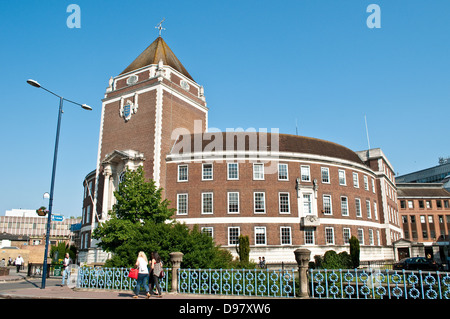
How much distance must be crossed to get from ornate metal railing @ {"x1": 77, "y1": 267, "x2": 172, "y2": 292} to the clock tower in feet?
66.0

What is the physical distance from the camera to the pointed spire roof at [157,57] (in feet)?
151

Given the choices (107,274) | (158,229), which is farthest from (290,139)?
(107,274)

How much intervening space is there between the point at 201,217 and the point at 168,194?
427 centimetres

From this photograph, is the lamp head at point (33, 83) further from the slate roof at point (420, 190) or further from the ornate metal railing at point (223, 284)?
the slate roof at point (420, 190)

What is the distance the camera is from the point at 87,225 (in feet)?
152

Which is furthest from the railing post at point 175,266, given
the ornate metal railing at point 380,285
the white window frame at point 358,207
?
the white window frame at point 358,207

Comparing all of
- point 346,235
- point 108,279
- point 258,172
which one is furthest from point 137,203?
point 346,235

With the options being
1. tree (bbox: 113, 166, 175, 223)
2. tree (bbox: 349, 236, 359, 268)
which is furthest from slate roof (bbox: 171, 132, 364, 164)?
tree (bbox: 113, 166, 175, 223)

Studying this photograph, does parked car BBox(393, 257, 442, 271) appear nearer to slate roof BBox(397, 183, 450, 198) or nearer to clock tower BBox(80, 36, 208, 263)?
clock tower BBox(80, 36, 208, 263)

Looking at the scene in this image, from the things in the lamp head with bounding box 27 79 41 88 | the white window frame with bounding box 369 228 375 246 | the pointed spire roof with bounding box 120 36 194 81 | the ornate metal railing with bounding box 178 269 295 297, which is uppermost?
the pointed spire roof with bounding box 120 36 194 81

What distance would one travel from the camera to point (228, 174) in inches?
1515

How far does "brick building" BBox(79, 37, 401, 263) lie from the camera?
37.5 m

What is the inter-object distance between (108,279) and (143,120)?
2683cm

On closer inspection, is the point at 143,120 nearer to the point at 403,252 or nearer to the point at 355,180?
the point at 355,180
